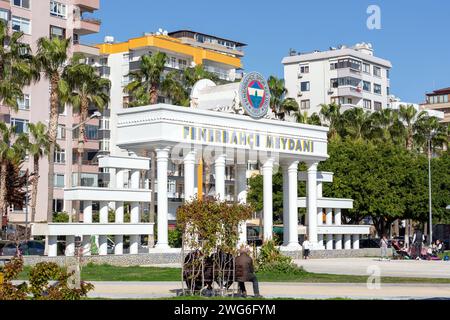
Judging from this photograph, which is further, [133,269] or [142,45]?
[142,45]

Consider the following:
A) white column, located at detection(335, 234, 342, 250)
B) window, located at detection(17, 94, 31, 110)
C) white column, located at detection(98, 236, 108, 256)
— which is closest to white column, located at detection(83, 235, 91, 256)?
white column, located at detection(98, 236, 108, 256)

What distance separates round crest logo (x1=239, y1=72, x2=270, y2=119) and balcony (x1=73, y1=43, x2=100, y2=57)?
153ft

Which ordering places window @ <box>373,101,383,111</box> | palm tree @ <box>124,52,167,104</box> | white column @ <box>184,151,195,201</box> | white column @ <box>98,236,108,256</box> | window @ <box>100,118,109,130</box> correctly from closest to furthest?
1. white column @ <box>98,236,108,256</box>
2. white column @ <box>184,151,195,201</box>
3. palm tree @ <box>124,52,167,104</box>
4. window @ <box>100,118,109,130</box>
5. window @ <box>373,101,383,111</box>

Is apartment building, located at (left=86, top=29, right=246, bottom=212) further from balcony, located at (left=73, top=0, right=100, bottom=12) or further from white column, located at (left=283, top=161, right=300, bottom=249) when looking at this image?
white column, located at (left=283, top=161, right=300, bottom=249)

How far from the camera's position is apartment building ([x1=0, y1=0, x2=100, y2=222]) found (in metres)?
92.9

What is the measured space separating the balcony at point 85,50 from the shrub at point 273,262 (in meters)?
62.8

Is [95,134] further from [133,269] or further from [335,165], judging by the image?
[133,269]

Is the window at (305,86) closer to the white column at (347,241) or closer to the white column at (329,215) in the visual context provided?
the white column at (329,215)

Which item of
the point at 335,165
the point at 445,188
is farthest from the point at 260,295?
the point at 445,188

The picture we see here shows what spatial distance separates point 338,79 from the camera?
13450 cm

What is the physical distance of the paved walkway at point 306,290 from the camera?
25688 millimetres

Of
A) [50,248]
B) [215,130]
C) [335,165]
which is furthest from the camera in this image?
[335,165]

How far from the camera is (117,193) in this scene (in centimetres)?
5112
